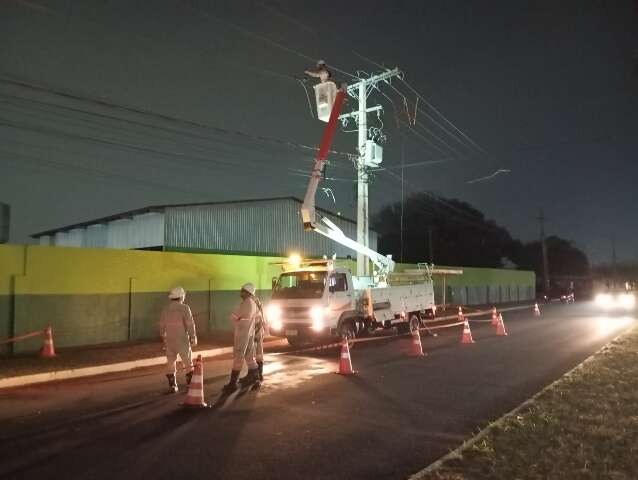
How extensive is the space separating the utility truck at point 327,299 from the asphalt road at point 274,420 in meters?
2.65

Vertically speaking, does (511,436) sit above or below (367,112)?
below

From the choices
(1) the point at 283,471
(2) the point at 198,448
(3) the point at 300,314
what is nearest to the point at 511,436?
(1) the point at 283,471

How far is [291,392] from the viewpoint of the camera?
9438 mm

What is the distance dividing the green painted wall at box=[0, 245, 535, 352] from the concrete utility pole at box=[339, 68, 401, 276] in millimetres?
4496

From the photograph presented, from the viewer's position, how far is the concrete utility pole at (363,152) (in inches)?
880

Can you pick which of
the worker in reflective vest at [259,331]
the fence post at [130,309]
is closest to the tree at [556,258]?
the fence post at [130,309]

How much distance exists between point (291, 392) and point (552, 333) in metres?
12.8

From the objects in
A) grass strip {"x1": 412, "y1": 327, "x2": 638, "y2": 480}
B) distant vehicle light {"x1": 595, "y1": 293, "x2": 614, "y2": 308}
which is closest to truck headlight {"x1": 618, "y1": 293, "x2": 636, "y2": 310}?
distant vehicle light {"x1": 595, "y1": 293, "x2": 614, "y2": 308}

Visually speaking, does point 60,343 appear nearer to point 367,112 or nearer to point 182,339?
point 182,339

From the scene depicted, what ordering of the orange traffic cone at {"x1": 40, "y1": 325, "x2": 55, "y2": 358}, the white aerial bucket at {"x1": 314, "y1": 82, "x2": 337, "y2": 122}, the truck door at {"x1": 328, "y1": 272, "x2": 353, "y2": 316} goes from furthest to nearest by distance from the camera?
1. the white aerial bucket at {"x1": 314, "y1": 82, "x2": 337, "y2": 122}
2. the truck door at {"x1": 328, "y1": 272, "x2": 353, "y2": 316}
3. the orange traffic cone at {"x1": 40, "y1": 325, "x2": 55, "y2": 358}

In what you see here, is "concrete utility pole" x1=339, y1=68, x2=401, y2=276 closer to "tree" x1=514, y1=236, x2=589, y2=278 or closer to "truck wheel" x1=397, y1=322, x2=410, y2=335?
"truck wheel" x1=397, y1=322, x2=410, y2=335

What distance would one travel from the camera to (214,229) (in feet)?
94.3

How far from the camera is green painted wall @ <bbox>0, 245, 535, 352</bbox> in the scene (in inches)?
570

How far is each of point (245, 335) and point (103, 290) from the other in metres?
8.27
